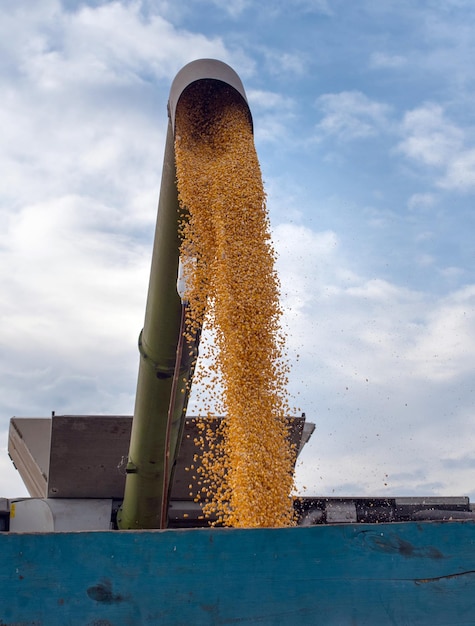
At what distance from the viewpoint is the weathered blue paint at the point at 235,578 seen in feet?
3.61

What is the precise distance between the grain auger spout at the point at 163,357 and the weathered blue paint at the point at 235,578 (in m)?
1.68

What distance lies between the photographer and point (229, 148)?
10.6 ft

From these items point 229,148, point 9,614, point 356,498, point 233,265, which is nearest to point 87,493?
point 356,498

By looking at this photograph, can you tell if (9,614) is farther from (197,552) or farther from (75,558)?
(197,552)

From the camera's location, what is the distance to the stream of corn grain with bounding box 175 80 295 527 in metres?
2.57

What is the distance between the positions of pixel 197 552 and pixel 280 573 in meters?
0.14

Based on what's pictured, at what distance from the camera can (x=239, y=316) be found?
9.16 feet

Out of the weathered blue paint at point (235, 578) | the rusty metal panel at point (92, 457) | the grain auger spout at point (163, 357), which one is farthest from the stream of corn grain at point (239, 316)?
the weathered blue paint at point (235, 578)

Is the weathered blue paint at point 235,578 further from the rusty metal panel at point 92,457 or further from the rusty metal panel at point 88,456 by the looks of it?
the rusty metal panel at point 88,456

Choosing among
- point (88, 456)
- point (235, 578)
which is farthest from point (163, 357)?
point (235, 578)

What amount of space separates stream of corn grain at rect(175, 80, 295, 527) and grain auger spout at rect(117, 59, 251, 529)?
4.6 inches

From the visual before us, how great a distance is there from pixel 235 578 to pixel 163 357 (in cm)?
220

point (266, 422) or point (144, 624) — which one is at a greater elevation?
point (266, 422)

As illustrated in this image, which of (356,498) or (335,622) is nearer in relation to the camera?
(335,622)
